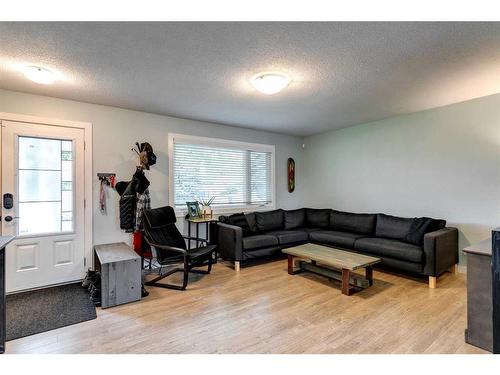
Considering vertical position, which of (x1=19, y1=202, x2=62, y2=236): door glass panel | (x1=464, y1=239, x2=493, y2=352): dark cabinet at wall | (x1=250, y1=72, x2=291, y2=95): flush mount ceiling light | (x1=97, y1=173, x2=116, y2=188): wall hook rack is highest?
(x1=250, y1=72, x2=291, y2=95): flush mount ceiling light

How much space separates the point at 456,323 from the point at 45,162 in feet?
15.8

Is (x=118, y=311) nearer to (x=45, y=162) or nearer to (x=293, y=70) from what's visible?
(x=45, y=162)

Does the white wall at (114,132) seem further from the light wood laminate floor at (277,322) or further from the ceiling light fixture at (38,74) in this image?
the light wood laminate floor at (277,322)

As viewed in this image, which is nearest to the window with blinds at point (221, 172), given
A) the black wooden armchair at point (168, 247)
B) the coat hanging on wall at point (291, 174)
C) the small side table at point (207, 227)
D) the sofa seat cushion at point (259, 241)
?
the small side table at point (207, 227)

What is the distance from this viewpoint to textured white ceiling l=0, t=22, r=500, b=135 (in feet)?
6.23

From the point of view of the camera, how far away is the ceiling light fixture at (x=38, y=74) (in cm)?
247

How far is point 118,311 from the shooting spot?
2.61 metres

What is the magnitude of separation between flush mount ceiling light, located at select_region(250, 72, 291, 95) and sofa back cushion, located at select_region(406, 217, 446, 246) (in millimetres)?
2717

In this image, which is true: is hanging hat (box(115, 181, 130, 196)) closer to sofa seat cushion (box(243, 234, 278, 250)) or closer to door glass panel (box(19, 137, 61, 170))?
door glass panel (box(19, 137, 61, 170))

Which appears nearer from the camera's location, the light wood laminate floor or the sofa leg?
the light wood laminate floor

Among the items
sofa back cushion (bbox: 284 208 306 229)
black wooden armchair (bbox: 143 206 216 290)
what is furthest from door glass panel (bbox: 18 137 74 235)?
sofa back cushion (bbox: 284 208 306 229)

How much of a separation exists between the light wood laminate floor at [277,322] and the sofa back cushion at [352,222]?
115cm
